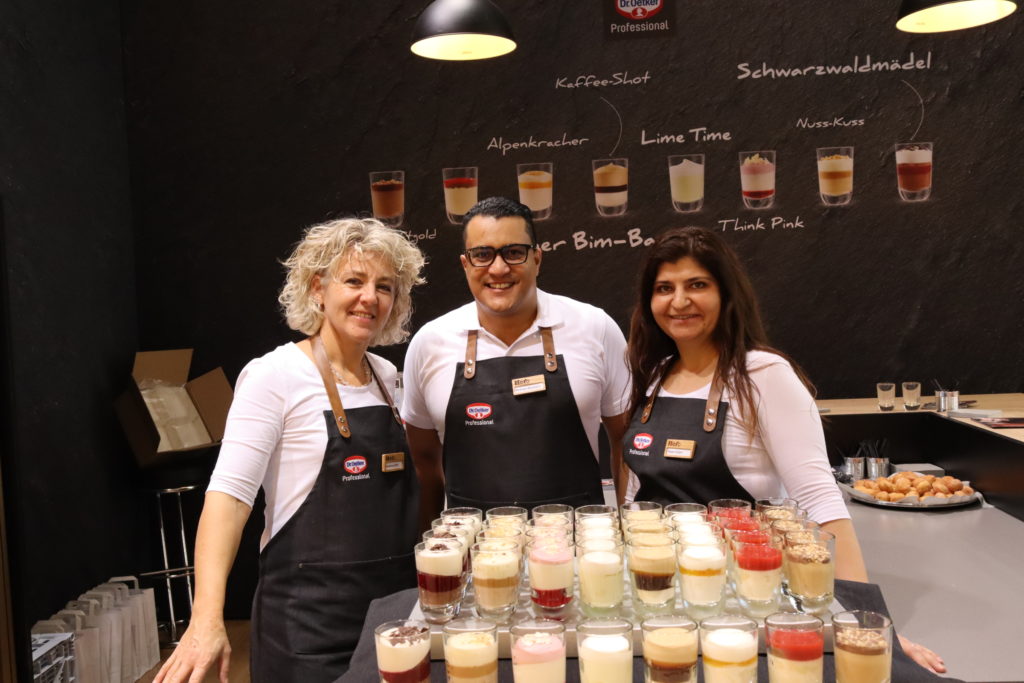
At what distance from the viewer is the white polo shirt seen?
8.91 feet

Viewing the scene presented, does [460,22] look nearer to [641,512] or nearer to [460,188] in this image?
[460,188]

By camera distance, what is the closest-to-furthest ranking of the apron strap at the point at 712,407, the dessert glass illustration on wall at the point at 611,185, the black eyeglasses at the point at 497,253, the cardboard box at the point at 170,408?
1. the apron strap at the point at 712,407
2. the black eyeglasses at the point at 497,253
3. the cardboard box at the point at 170,408
4. the dessert glass illustration on wall at the point at 611,185

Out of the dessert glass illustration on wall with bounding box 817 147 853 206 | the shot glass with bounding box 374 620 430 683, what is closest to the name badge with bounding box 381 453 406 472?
the shot glass with bounding box 374 620 430 683

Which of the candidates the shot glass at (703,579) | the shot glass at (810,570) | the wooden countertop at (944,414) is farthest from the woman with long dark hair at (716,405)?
the wooden countertop at (944,414)

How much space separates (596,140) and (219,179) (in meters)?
2.08

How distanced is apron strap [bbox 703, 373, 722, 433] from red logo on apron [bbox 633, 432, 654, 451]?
0.16 m

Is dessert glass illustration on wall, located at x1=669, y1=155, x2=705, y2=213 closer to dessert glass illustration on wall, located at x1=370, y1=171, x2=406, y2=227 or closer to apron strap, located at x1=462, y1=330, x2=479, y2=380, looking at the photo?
dessert glass illustration on wall, located at x1=370, y1=171, x2=406, y2=227

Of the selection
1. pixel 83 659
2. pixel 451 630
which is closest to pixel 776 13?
pixel 451 630

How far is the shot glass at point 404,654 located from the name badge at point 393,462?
3.07ft

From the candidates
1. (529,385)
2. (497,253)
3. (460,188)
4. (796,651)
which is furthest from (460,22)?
(796,651)

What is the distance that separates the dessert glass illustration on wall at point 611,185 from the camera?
4756mm

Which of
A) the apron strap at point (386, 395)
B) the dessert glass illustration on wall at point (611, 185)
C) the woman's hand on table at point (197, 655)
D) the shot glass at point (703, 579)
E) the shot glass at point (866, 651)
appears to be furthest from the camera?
the dessert glass illustration on wall at point (611, 185)

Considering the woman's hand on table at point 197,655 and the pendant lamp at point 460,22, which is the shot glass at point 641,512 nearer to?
the woman's hand on table at point 197,655

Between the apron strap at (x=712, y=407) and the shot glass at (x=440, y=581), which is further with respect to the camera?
the apron strap at (x=712, y=407)
